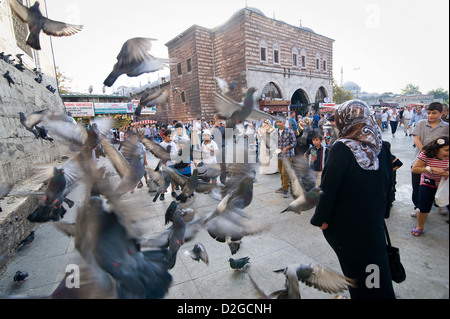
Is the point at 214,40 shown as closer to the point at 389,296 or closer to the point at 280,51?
the point at 280,51

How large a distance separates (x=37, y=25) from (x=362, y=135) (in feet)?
11.0


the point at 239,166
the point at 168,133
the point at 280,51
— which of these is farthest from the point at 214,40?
the point at 239,166

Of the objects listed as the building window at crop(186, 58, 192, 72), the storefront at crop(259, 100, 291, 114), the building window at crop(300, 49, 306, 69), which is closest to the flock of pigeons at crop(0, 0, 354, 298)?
the storefront at crop(259, 100, 291, 114)

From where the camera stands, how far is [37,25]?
96.3 inches

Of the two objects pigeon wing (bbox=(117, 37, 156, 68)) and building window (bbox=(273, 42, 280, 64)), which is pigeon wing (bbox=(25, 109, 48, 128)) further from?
building window (bbox=(273, 42, 280, 64))

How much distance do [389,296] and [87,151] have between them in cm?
357

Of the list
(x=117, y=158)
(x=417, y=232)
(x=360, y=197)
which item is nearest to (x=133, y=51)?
(x=117, y=158)

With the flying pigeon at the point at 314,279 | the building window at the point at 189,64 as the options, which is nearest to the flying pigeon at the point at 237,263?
the flying pigeon at the point at 314,279

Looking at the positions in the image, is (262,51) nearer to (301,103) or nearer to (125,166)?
(301,103)

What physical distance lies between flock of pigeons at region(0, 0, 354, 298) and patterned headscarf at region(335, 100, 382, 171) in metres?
1.00

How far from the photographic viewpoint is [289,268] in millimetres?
2025

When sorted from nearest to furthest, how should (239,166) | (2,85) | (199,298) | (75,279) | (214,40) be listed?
(75,279) → (199,298) → (239,166) → (2,85) → (214,40)

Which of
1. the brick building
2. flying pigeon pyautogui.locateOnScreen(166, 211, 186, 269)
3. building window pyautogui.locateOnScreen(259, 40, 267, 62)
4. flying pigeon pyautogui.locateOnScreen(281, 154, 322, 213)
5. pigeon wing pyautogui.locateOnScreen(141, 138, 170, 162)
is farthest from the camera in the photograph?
building window pyautogui.locateOnScreen(259, 40, 267, 62)

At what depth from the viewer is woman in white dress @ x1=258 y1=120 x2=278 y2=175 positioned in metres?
7.56
